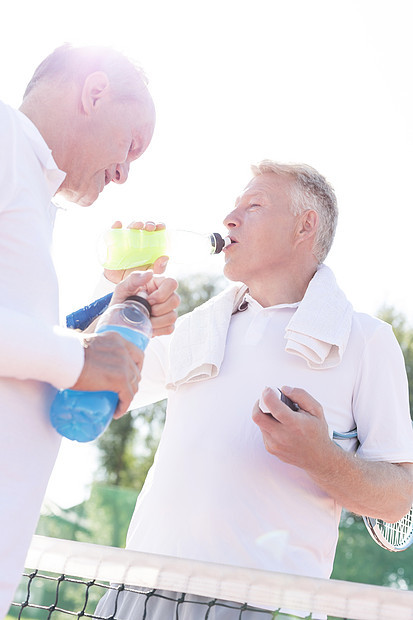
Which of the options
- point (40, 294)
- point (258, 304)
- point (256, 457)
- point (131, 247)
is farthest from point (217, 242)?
point (40, 294)

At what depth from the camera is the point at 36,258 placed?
1991 mm

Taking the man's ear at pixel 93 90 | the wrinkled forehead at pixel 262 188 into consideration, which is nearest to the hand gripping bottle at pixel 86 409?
the man's ear at pixel 93 90

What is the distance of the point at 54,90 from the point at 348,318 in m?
1.63

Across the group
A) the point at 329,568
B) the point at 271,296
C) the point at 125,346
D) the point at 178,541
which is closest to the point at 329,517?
Answer: the point at 329,568

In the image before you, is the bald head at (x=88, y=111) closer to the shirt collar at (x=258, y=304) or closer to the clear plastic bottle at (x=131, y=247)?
the clear plastic bottle at (x=131, y=247)

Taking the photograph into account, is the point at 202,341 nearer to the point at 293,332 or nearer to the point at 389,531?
the point at 293,332

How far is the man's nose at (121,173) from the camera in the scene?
2473 millimetres

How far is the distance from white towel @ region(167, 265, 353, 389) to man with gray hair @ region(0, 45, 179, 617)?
1.03 m

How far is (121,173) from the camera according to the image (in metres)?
2.49

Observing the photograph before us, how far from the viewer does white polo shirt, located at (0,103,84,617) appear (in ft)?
5.93

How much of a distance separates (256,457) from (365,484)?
435 millimetres

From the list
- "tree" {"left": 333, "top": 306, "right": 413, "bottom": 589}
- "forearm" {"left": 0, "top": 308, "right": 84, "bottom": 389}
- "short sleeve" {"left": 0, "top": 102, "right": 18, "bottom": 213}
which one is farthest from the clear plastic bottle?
"tree" {"left": 333, "top": 306, "right": 413, "bottom": 589}

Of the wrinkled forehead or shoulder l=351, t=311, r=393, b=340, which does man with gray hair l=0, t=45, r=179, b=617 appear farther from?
the wrinkled forehead

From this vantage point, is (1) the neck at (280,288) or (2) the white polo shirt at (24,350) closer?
(2) the white polo shirt at (24,350)
